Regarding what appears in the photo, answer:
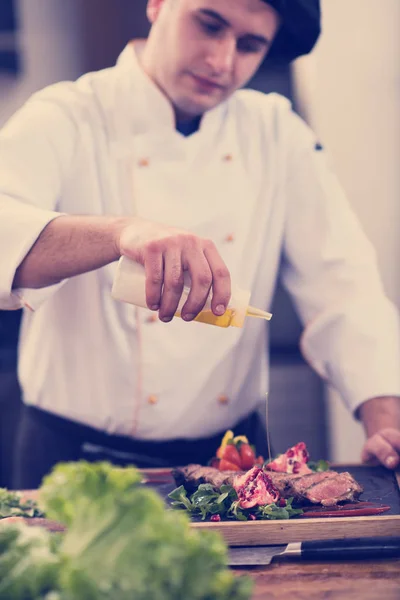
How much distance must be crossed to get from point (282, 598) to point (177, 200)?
1.01 metres

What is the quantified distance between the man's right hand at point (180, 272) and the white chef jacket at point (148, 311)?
1.72 feet

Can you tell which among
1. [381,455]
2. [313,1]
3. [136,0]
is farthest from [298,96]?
[381,455]

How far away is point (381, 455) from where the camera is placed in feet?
5.03

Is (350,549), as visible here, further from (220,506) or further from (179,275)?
(179,275)

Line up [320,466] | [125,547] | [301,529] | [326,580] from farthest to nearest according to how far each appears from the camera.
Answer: [320,466], [301,529], [326,580], [125,547]

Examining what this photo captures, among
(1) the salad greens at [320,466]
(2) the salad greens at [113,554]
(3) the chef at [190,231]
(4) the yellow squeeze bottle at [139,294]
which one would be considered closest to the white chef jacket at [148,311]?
(3) the chef at [190,231]

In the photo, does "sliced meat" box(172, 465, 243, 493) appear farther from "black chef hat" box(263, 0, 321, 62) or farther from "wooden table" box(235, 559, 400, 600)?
"black chef hat" box(263, 0, 321, 62)

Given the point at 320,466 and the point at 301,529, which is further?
the point at 320,466

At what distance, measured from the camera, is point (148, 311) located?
5.78 feet

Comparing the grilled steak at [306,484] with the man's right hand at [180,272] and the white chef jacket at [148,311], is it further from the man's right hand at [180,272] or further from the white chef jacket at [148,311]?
the white chef jacket at [148,311]

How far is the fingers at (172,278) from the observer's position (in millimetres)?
1189

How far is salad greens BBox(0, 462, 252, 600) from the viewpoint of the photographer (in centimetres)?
70

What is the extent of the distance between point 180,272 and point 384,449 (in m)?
0.60

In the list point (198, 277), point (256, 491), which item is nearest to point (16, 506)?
point (256, 491)
